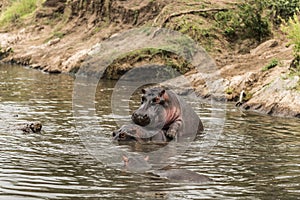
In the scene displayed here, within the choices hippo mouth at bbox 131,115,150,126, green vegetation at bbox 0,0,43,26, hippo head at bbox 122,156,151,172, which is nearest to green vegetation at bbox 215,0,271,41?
hippo mouth at bbox 131,115,150,126

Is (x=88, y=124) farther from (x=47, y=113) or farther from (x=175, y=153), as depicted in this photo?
(x=175, y=153)

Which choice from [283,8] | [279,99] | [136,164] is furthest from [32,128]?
[283,8]

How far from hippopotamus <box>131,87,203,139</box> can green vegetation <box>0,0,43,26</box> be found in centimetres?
3964

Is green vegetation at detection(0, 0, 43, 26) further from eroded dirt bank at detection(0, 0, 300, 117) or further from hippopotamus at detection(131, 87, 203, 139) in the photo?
hippopotamus at detection(131, 87, 203, 139)

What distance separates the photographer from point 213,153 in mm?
13516

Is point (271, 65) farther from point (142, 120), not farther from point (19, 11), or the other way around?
point (19, 11)

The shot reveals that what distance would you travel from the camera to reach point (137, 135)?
48.0 feet

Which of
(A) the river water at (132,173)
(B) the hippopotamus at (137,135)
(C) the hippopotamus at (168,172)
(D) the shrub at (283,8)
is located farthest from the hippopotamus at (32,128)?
(D) the shrub at (283,8)

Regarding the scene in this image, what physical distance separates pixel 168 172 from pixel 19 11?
4717cm

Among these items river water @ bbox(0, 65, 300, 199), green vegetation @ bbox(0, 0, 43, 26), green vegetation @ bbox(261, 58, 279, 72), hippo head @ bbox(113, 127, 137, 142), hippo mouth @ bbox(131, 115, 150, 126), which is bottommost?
river water @ bbox(0, 65, 300, 199)

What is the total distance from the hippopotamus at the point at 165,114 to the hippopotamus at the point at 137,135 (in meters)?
0.21

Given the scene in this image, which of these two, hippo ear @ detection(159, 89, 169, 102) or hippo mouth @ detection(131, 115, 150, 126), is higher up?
hippo ear @ detection(159, 89, 169, 102)

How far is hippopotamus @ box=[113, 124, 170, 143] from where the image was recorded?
14602 mm

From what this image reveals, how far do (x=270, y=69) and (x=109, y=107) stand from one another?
6.74m
